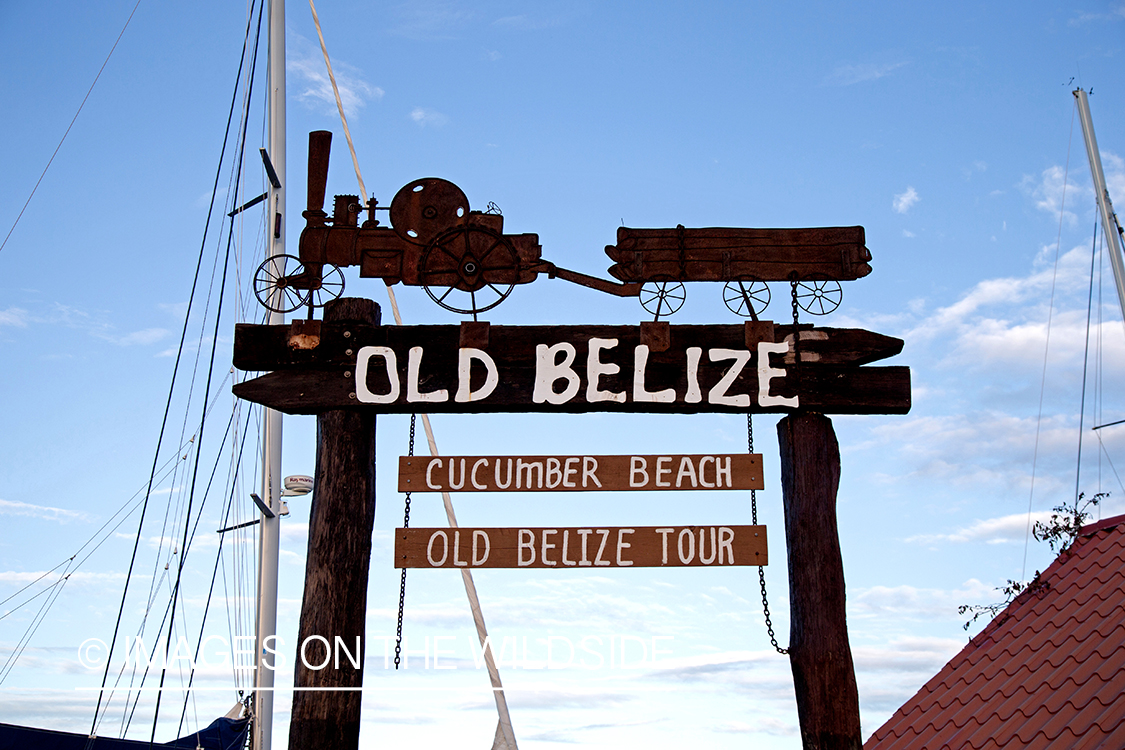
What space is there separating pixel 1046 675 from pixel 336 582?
6160 mm

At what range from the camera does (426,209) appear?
235 inches

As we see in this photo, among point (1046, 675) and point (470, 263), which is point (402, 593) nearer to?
point (470, 263)

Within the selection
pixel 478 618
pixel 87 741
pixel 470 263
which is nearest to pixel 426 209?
pixel 470 263

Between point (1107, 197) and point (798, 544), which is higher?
point (1107, 197)

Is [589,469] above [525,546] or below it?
A: above

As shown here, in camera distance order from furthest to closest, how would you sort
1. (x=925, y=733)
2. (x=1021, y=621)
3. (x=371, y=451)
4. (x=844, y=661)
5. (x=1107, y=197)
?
(x=1107, y=197) → (x=1021, y=621) → (x=925, y=733) → (x=371, y=451) → (x=844, y=661)

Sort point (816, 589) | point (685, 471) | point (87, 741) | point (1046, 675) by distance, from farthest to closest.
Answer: point (87, 741)
point (1046, 675)
point (685, 471)
point (816, 589)

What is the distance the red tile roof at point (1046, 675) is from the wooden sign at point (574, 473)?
370 cm

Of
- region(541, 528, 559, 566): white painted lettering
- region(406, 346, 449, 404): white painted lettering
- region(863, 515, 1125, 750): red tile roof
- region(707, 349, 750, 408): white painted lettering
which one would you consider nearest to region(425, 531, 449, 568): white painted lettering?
region(541, 528, 559, 566): white painted lettering

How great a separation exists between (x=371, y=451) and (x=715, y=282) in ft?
7.57

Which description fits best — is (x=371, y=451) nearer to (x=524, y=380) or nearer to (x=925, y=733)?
(x=524, y=380)

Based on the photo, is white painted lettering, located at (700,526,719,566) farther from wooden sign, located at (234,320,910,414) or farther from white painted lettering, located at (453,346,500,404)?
white painted lettering, located at (453,346,500,404)

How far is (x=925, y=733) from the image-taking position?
8477 millimetres

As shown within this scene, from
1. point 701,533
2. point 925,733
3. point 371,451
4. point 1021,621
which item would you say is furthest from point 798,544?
point 1021,621
